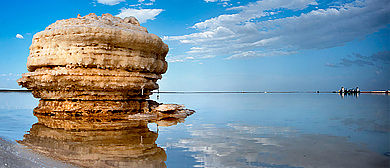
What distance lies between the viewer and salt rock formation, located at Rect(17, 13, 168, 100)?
8.31 m

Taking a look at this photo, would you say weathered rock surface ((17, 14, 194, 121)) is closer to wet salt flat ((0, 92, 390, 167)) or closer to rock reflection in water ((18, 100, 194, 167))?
rock reflection in water ((18, 100, 194, 167))

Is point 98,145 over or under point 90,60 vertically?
under

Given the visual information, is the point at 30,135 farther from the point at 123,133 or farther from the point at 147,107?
the point at 147,107

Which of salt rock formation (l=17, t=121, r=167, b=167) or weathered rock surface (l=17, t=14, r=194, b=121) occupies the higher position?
weathered rock surface (l=17, t=14, r=194, b=121)

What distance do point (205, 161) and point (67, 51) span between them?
6899 millimetres

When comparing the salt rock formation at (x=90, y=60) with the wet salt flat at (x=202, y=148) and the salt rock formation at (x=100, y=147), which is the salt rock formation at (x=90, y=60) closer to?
the salt rock formation at (x=100, y=147)

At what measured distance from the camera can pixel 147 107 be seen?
967cm

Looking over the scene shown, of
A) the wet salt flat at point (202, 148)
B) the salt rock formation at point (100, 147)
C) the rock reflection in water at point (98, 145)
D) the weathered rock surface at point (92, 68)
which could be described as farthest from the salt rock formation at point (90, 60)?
the wet salt flat at point (202, 148)

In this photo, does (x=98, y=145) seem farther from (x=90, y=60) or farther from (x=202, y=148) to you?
(x=90, y=60)

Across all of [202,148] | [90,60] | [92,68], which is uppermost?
[90,60]

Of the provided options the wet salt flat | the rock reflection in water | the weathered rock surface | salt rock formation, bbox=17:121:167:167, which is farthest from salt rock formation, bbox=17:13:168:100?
the wet salt flat

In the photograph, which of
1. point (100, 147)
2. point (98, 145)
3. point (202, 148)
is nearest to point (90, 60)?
point (98, 145)

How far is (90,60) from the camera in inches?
327

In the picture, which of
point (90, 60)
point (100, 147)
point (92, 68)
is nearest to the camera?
point (100, 147)
